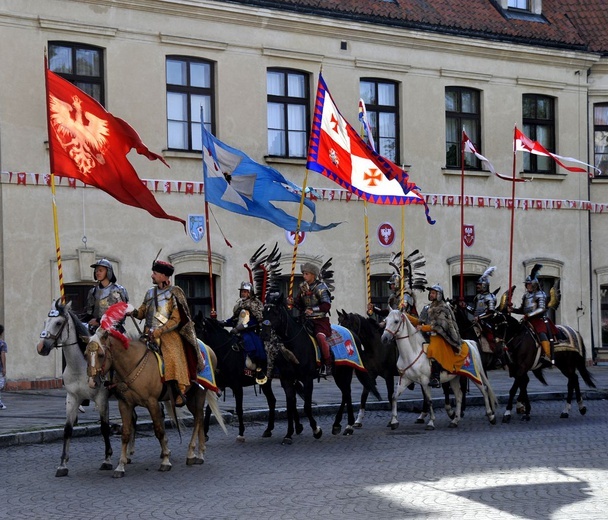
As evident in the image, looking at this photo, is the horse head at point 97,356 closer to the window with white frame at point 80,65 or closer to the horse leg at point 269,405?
the horse leg at point 269,405

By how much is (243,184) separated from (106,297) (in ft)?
13.1

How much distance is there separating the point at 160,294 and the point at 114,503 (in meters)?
3.12

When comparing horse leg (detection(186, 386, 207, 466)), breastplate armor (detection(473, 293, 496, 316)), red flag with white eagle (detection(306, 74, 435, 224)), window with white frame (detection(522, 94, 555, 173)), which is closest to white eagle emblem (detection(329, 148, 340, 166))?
red flag with white eagle (detection(306, 74, 435, 224))

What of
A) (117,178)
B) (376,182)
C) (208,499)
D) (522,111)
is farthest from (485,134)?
(208,499)

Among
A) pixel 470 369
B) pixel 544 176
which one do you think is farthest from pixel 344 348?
pixel 544 176

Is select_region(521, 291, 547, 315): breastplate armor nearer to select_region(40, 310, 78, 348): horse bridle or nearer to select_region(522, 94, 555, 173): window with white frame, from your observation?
select_region(40, 310, 78, 348): horse bridle

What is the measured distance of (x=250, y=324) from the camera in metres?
16.5

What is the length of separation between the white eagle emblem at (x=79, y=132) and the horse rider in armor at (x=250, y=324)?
2571mm

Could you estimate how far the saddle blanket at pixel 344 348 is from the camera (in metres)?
17.1

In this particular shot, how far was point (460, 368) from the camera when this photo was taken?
725 inches

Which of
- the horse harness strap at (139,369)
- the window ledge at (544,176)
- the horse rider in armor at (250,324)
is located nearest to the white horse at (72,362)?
the horse harness strap at (139,369)

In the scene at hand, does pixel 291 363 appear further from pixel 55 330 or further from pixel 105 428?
pixel 55 330

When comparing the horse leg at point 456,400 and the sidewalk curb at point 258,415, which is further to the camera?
the horse leg at point 456,400

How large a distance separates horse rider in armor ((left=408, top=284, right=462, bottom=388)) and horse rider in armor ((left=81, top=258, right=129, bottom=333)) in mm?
4546
